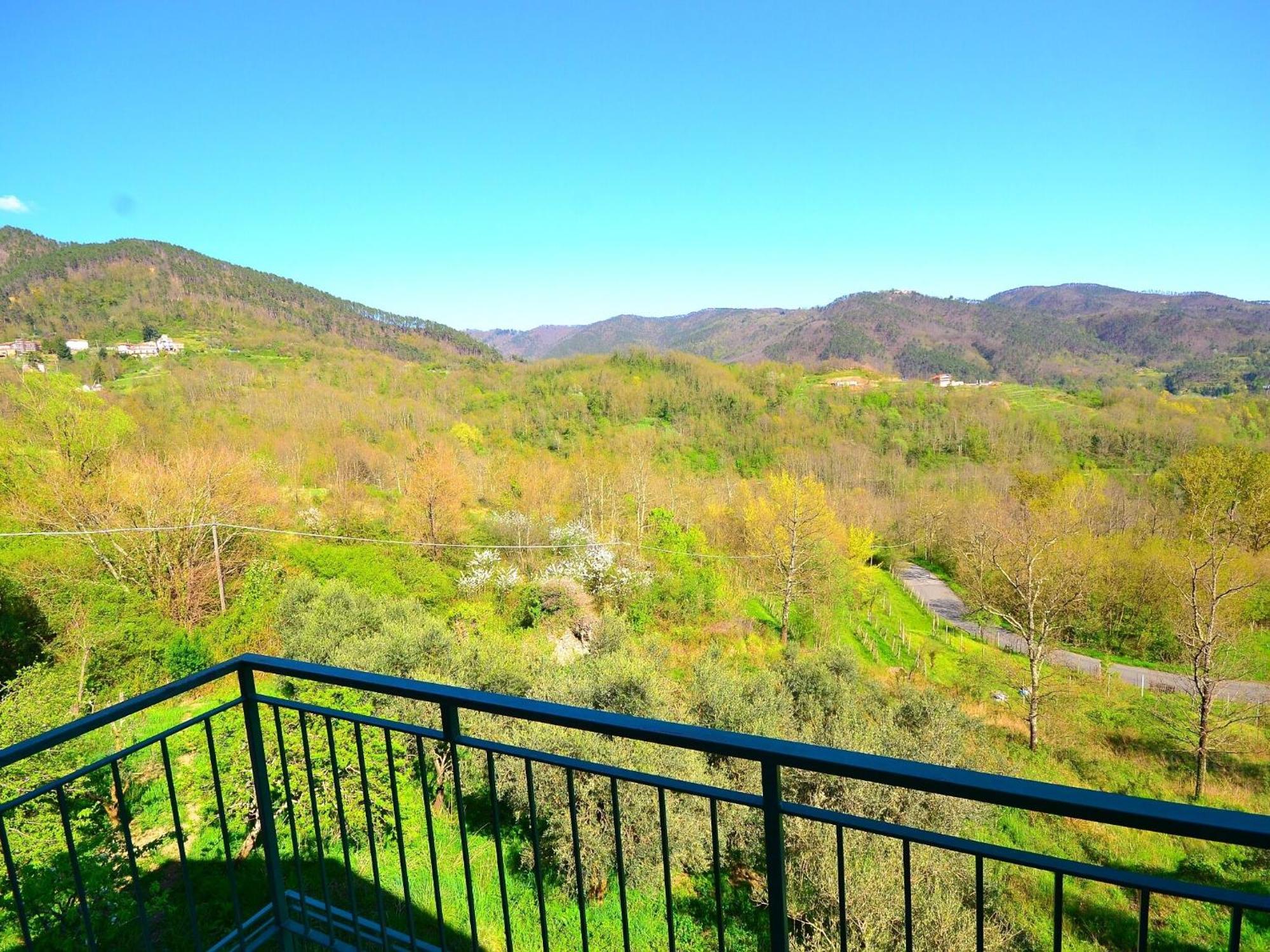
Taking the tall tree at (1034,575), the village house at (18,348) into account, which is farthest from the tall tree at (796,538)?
the village house at (18,348)

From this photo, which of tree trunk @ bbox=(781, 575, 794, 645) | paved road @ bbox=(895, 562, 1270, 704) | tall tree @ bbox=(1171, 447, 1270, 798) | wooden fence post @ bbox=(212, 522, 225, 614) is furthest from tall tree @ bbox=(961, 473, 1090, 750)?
wooden fence post @ bbox=(212, 522, 225, 614)

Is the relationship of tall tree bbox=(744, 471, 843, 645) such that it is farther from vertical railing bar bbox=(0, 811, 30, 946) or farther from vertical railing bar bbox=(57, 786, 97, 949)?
vertical railing bar bbox=(0, 811, 30, 946)

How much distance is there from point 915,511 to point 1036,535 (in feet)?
83.4

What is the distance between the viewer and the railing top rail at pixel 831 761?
906mm

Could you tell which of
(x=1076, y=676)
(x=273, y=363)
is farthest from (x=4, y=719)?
(x=273, y=363)

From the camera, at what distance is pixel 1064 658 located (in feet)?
84.0

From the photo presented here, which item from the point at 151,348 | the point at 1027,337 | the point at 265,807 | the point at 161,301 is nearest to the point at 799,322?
the point at 1027,337

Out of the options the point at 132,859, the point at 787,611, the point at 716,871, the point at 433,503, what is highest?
the point at 716,871

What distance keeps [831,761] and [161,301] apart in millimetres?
73253

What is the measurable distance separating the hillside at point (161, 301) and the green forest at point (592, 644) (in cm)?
800

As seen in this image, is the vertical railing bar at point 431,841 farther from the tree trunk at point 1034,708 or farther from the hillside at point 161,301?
the hillside at point 161,301

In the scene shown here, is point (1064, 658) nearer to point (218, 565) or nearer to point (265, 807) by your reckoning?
point (218, 565)

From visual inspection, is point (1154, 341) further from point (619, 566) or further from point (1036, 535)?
point (619, 566)

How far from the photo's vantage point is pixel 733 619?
24.9 meters
